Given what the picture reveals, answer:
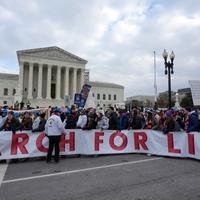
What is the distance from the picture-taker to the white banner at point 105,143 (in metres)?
9.83

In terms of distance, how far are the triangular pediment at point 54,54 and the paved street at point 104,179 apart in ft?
249

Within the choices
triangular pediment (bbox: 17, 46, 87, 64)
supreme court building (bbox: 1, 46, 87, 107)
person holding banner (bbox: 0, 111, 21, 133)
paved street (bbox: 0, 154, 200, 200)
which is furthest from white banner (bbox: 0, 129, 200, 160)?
triangular pediment (bbox: 17, 46, 87, 64)

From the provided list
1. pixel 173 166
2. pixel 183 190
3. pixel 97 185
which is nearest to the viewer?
pixel 183 190

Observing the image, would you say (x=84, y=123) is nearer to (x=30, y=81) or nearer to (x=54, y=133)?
(x=54, y=133)

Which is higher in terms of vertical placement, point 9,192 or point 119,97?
point 119,97

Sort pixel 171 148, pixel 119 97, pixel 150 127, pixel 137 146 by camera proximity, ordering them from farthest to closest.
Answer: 1. pixel 119 97
2. pixel 150 127
3. pixel 137 146
4. pixel 171 148

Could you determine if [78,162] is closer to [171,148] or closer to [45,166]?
[45,166]

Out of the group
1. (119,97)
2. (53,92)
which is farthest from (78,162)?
(119,97)

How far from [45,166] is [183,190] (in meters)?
4.60

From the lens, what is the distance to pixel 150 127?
12.3 metres

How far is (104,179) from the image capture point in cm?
687

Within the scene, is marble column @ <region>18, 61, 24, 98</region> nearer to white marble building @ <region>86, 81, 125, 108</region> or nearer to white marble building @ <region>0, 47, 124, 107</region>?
white marble building @ <region>0, 47, 124, 107</region>

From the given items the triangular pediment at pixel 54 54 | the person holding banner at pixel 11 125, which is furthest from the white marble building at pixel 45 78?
the person holding banner at pixel 11 125

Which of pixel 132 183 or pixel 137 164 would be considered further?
pixel 137 164
